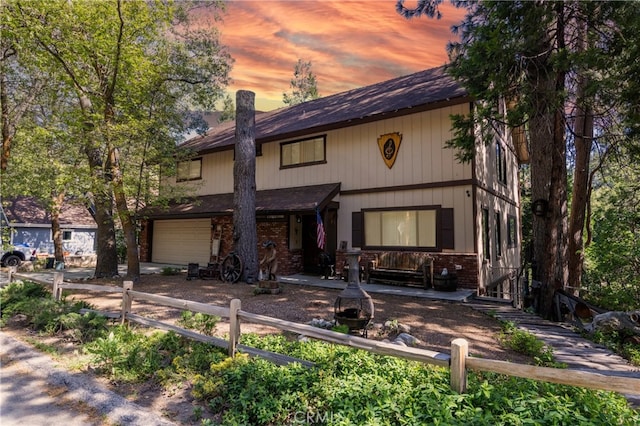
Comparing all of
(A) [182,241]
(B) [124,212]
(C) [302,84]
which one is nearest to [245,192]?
(B) [124,212]

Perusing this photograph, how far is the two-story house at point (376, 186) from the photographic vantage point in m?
11.3

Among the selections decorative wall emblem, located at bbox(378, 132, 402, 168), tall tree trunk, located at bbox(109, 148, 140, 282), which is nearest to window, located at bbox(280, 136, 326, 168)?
decorative wall emblem, located at bbox(378, 132, 402, 168)

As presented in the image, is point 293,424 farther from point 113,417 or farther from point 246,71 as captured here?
point 246,71

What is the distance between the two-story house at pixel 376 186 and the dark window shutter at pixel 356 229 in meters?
0.04

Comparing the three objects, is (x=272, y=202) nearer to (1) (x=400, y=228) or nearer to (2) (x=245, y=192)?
(2) (x=245, y=192)

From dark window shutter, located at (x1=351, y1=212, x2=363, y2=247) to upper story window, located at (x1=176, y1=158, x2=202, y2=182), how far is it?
9363 millimetres

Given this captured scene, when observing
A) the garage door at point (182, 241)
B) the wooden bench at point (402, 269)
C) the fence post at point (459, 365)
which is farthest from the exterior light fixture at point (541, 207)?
the garage door at point (182, 241)

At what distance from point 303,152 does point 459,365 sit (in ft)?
41.4

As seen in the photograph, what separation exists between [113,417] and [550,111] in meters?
9.23

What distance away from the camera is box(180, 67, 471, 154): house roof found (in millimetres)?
11688

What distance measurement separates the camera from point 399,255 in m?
11.8

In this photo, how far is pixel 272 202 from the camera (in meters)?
14.1

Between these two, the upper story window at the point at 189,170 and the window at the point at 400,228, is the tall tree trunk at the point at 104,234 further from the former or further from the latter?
the window at the point at 400,228

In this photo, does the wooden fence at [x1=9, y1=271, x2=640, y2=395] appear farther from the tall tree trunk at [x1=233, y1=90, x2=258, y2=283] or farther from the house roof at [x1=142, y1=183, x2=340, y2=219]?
the house roof at [x1=142, y1=183, x2=340, y2=219]
